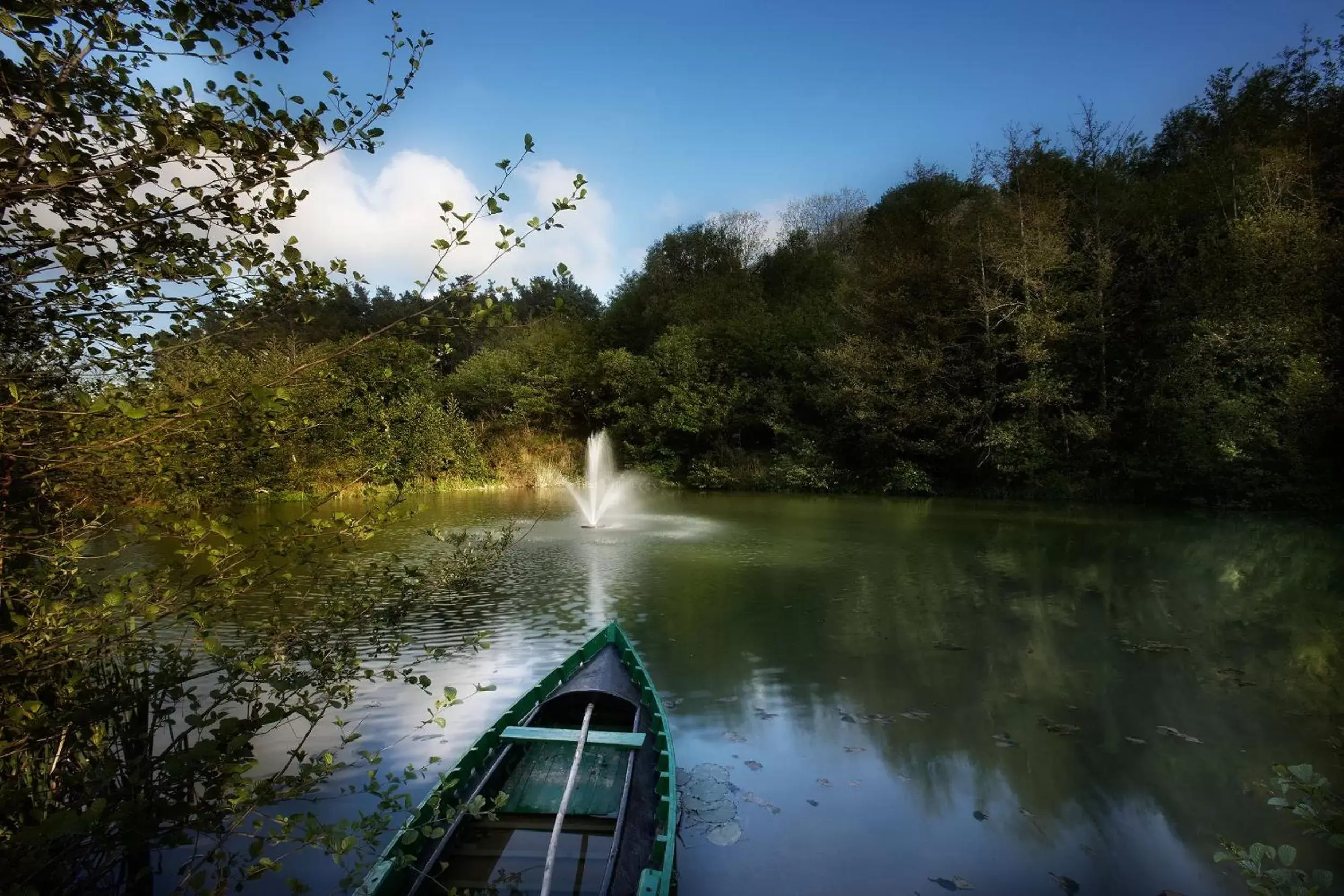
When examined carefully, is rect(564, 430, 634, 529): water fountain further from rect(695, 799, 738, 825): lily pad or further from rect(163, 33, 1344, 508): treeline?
rect(695, 799, 738, 825): lily pad

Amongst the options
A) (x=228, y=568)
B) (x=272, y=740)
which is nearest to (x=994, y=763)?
(x=228, y=568)

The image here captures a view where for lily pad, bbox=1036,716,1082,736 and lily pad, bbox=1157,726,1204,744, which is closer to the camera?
lily pad, bbox=1157,726,1204,744

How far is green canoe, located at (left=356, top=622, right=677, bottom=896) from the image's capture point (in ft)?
8.35

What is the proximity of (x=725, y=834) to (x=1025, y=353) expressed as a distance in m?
17.7

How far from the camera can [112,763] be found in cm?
164

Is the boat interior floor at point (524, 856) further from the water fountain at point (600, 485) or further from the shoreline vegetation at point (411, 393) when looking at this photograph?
the water fountain at point (600, 485)

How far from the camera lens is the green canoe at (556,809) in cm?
254

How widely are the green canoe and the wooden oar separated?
A: 0.02 metres

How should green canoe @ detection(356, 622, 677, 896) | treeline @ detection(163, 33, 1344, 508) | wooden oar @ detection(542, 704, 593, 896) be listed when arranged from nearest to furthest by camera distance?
wooden oar @ detection(542, 704, 593, 896)
green canoe @ detection(356, 622, 677, 896)
treeline @ detection(163, 33, 1344, 508)

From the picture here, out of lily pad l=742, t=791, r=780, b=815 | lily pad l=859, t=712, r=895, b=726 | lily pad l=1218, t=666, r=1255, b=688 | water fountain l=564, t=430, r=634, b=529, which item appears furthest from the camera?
water fountain l=564, t=430, r=634, b=529

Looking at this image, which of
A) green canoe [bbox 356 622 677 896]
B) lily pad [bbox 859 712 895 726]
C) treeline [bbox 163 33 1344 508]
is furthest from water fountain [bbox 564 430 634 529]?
green canoe [bbox 356 622 677 896]

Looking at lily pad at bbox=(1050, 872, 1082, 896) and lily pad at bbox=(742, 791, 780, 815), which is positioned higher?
lily pad at bbox=(742, 791, 780, 815)

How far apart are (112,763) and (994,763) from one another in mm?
4373

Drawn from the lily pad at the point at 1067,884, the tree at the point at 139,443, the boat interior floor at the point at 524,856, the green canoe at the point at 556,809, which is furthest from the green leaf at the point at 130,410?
the lily pad at the point at 1067,884
